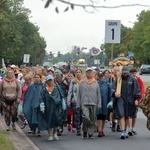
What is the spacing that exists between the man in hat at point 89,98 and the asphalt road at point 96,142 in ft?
1.58

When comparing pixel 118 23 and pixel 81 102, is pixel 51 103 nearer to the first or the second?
pixel 81 102

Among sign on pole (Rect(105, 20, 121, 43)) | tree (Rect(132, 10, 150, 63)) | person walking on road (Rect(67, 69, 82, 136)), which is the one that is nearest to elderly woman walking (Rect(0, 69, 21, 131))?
person walking on road (Rect(67, 69, 82, 136))

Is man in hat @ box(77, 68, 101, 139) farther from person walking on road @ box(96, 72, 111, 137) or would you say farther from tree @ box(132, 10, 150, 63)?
tree @ box(132, 10, 150, 63)

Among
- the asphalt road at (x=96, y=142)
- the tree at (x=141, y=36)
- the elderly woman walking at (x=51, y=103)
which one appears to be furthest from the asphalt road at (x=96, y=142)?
the tree at (x=141, y=36)

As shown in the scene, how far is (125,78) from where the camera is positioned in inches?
540

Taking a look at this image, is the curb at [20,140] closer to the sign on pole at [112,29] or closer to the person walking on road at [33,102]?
the person walking on road at [33,102]

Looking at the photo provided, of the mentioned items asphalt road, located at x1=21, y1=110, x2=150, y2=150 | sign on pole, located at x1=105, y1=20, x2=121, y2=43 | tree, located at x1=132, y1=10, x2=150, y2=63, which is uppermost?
tree, located at x1=132, y1=10, x2=150, y2=63

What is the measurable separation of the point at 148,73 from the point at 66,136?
225 feet

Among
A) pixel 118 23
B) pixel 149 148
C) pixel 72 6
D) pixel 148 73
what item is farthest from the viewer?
pixel 148 73

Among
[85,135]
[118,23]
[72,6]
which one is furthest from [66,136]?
[72,6]

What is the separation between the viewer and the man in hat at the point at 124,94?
1367 cm

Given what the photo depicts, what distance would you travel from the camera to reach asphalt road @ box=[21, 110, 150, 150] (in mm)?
12266

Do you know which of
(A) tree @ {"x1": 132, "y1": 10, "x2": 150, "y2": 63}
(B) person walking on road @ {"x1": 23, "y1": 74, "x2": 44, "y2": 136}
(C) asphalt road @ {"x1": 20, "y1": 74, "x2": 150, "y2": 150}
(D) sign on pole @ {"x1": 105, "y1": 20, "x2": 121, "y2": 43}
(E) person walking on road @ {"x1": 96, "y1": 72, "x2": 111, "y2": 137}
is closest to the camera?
(C) asphalt road @ {"x1": 20, "y1": 74, "x2": 150, "y2": 150}

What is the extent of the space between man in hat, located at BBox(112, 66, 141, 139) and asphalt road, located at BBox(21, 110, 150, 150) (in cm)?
46
